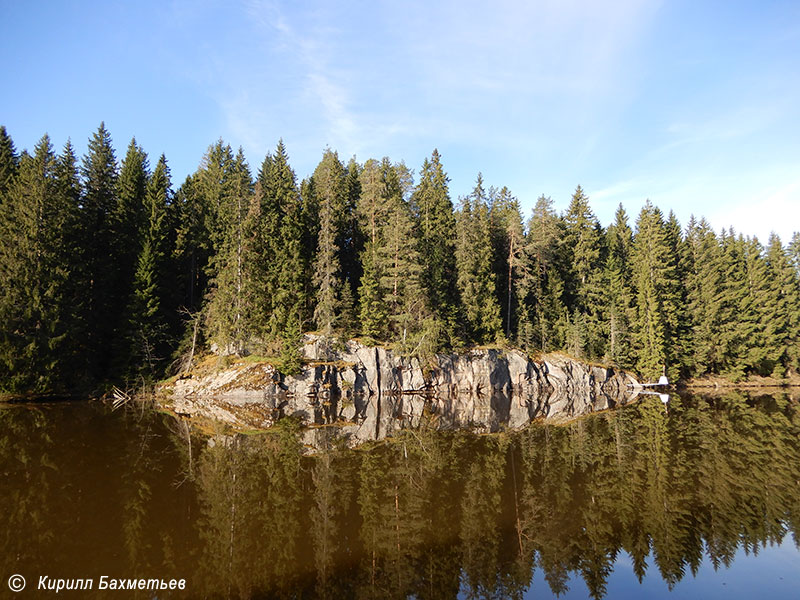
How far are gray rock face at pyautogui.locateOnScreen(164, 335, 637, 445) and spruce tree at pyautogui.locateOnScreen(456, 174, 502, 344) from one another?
331 centimetres

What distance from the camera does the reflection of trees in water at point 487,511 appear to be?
8.54 metres

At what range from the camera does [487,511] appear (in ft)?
37.7

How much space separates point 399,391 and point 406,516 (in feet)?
94.3

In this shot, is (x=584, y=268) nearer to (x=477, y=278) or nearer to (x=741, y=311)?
(x=477, y=278)

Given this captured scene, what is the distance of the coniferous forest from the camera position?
109 ft

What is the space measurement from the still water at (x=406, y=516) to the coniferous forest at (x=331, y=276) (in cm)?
1756

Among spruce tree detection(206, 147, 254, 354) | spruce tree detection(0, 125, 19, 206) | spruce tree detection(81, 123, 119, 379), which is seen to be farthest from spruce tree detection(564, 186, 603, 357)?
spruce tree detection(0, 125, 19, 206)

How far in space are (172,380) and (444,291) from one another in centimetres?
2721

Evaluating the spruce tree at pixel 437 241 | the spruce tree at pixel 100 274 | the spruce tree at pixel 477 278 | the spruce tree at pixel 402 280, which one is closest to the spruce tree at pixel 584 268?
the spruce tree at pixel 477 278

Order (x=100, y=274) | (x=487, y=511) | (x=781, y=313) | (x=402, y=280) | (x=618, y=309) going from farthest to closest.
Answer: (x=781, y=313) → (x=618, y=309) → (x=402, y=280) → (x=100, y=274) → (x=487, y=511)

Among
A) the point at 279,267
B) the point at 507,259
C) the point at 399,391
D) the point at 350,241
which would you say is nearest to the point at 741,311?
the point at 507,259

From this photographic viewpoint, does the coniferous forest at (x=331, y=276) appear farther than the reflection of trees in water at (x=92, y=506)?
Yes

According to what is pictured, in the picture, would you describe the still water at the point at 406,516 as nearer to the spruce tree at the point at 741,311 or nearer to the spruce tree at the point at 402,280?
the spruce tree at the point at 402,280

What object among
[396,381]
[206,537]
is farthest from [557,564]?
[396,381]
